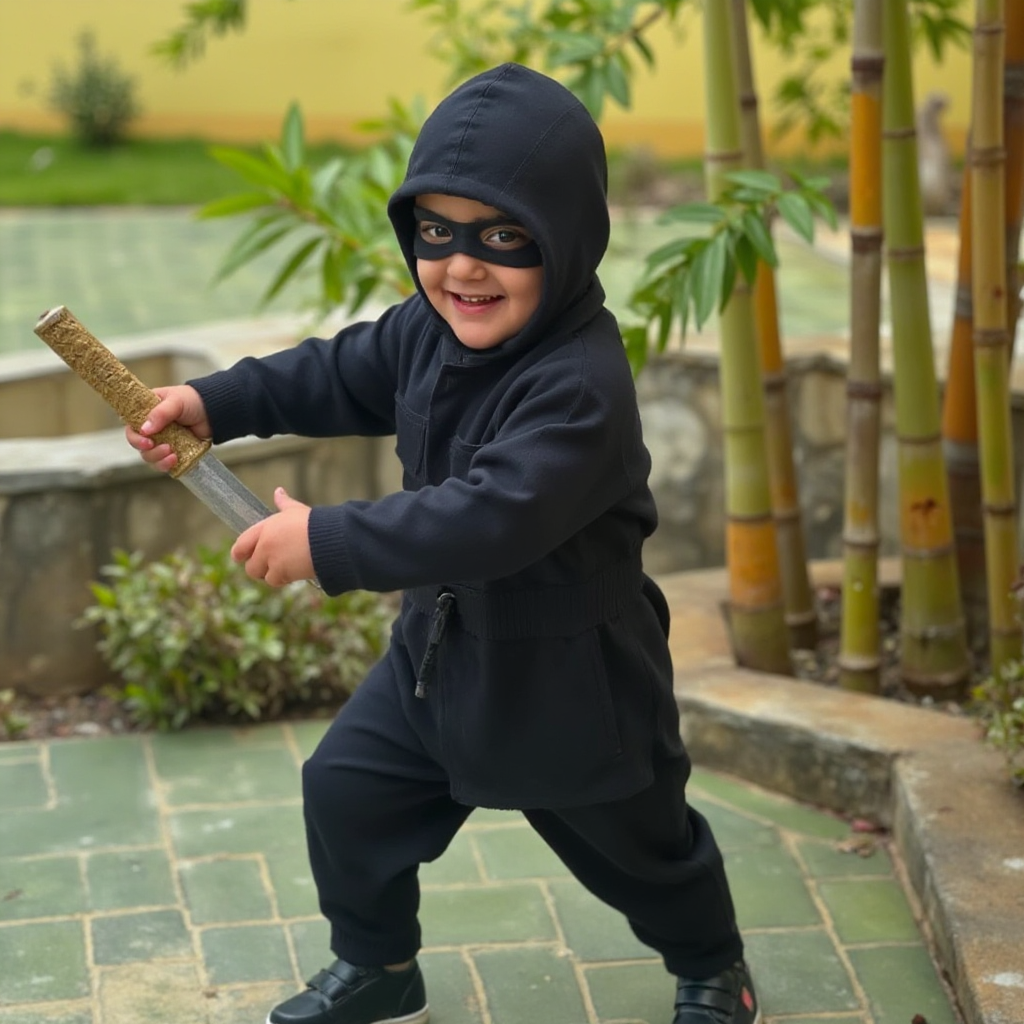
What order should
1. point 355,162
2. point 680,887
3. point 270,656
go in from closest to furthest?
point 680,887 < point 270,656 < point 355,162

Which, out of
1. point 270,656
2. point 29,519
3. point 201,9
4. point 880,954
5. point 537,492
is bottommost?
point 880,954

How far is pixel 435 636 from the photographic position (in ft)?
8.31

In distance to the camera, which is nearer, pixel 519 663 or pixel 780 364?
pixel 519 663

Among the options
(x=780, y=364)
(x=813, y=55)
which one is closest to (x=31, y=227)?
(x=813, y=55)

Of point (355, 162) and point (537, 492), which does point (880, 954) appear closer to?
point (537, 492)

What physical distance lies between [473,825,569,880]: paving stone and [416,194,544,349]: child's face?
1.44 m

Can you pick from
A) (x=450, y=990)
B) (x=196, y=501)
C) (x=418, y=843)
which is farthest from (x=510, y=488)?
(x=196, y=501)

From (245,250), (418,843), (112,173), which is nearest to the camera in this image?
(418,843)

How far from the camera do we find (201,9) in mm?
4320

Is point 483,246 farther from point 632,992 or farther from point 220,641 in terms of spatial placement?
point 220,641

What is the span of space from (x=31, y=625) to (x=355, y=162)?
4.94 feet

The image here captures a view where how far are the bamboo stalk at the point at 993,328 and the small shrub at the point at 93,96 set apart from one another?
448 inches

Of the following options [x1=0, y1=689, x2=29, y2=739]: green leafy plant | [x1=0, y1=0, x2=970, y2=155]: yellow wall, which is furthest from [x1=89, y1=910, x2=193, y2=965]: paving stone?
[x1=0, y1=0, x2=970, y2=155]: yellow wall

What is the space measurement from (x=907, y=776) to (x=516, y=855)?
812 millimetres
